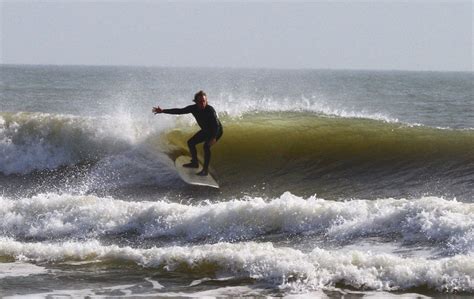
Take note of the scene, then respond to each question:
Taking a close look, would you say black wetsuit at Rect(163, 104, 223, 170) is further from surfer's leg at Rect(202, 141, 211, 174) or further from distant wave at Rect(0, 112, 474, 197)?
distant wave at Rect(0, 112, 474, 197)

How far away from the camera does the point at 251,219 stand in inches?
424

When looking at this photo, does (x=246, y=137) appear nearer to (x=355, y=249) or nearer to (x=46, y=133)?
(x=46, y=133)

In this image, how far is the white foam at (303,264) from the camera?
8133 mm

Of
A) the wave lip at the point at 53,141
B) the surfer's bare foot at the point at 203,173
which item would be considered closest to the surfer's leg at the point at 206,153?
the surfer's bare foot at the point at 203,173

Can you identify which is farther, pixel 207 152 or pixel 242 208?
pixel 207 152

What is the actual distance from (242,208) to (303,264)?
2508 millimetres

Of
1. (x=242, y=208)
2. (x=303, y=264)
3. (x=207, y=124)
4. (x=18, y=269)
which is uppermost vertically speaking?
(x=207, y=124)

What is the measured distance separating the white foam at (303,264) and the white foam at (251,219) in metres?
0.91

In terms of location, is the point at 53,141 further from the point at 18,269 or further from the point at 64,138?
the point at 18,269

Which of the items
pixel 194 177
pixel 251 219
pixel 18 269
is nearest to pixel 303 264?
pixel 251 219

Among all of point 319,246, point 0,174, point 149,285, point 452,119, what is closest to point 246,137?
point 0,174

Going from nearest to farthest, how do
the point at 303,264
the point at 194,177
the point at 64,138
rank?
the point at 303,264
the point at 194,177
the point at 64,138

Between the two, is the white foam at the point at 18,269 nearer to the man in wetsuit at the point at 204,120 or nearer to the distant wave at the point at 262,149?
the man in wetsuit at the point at 204,120

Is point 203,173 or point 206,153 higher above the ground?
point 206,153
